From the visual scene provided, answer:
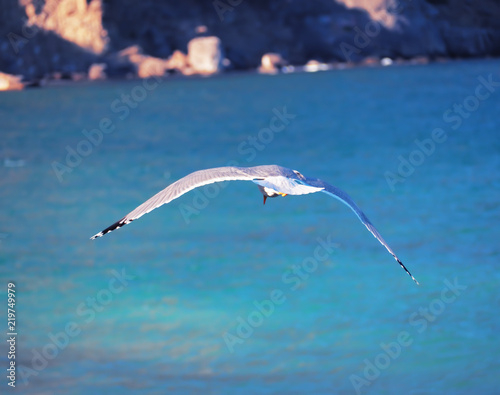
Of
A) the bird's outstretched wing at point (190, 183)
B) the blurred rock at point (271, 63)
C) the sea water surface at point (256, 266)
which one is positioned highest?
the bird's outstretched wing at point (190, 183)

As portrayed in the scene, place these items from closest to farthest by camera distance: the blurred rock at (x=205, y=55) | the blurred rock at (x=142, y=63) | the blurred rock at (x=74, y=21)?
the blurred rock at (x=142, y=63)
the blurred rock at (x=74, y=21)
the blurred rock at (x=205, y=55)

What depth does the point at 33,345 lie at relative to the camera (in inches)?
480

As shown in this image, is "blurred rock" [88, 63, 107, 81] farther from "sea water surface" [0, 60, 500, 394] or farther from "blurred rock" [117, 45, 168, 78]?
"sea water surface" [0, 60, 500, 394]

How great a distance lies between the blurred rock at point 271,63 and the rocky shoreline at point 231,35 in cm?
7

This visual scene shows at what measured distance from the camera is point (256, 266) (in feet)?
51.0

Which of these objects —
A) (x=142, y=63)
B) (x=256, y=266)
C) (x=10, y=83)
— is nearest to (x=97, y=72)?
(x=142, y=63)

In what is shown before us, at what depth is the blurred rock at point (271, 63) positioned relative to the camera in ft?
218

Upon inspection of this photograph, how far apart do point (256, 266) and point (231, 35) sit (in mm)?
55301

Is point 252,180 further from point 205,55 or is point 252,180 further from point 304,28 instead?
point 304,28

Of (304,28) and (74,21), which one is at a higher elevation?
(74,21)

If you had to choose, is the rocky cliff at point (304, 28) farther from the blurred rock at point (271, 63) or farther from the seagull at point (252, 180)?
the seagull at point (252, 180)

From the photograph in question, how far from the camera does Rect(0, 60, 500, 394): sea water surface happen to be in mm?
11375

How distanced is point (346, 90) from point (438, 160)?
22.5 meters

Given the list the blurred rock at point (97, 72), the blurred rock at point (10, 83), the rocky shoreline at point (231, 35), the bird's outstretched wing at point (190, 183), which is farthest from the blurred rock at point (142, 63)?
the bird's outstretched wing at point (190, 183)
